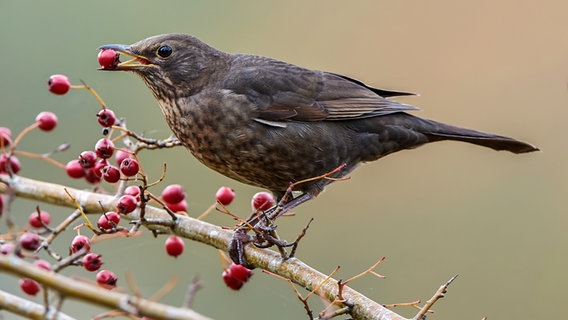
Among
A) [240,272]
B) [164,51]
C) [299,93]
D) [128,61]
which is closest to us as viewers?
[240,272]

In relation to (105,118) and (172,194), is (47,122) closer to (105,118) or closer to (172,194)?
(105,118)

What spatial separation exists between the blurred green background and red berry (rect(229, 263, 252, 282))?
1400 mm

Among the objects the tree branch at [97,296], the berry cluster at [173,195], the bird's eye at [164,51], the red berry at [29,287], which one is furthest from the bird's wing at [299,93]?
the tree branch at [97,296]

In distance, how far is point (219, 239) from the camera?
337cm

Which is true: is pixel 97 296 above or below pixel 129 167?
above

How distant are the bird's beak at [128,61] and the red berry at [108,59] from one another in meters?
0.02

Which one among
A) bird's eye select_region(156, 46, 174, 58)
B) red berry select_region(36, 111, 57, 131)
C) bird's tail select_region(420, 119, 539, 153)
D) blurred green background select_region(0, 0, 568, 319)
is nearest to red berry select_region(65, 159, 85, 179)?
→ red berry select_region(36, 111, 57, 131)

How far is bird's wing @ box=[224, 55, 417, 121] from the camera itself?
13.1ft

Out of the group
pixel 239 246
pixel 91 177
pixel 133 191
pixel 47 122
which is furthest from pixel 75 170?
pixel 239 246

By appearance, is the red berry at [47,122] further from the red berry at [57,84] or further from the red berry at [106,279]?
the red berry at [106,279]

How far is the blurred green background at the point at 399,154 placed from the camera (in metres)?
5.77

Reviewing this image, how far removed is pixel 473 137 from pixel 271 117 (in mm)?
1095

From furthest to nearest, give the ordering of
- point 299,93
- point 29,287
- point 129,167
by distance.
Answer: point 299,93
point 129,167
point 29,287

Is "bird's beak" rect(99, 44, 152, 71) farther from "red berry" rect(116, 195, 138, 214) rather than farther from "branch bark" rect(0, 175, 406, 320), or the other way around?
"red berry" rect(116, 195, 138, 214)
